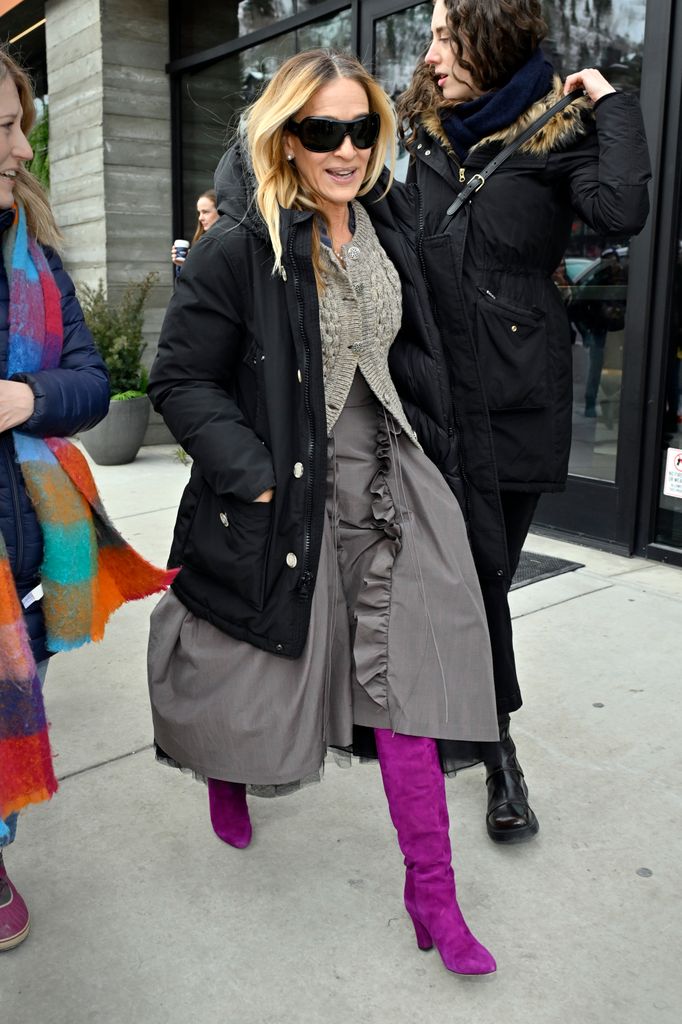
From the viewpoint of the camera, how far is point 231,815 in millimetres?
2701

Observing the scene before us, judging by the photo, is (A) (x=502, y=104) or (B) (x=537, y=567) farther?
(B) (x=537, y=567)

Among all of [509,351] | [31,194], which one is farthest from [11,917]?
[509,351]

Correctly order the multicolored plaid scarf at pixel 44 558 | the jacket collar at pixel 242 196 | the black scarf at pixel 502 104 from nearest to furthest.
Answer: the multicolored plaid scarf at pixel 44 558 → the jacket collar at pixel 242 196 → the black scarf at pixel 502 104

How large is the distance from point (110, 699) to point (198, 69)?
19.9 ft

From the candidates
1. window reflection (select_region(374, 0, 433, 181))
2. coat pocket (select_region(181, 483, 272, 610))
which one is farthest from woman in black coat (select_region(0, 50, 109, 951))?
window reflection (select_region(374, 0, 433, 181))

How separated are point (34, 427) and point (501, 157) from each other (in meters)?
1.33

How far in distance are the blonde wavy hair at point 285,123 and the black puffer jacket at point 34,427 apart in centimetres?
51

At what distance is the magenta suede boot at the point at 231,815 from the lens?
2.68 m

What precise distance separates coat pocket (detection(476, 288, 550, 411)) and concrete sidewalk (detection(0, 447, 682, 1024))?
3.81ft

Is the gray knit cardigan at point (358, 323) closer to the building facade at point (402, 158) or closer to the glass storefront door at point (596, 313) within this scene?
the building facade at point (402, 158)

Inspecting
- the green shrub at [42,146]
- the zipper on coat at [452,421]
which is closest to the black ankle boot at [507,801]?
the zipper on coat at [452,421]

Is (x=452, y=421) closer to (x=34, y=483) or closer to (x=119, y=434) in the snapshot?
(x=34, y=483)

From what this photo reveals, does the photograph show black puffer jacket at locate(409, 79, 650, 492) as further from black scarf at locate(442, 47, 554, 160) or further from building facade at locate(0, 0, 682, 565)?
building facade at locate(0, 0, 682, 565)

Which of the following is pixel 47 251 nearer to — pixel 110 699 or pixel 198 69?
pixel 110 699
